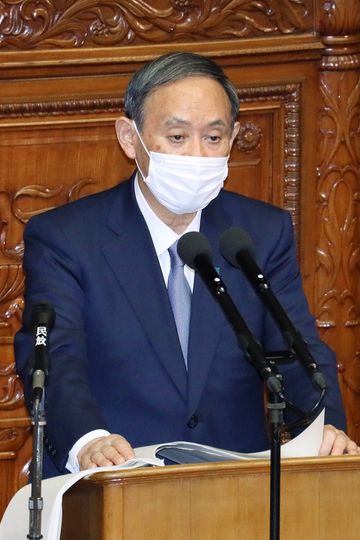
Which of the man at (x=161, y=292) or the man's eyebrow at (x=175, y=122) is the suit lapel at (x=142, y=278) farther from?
the man's eyebrow at (x=175, y=122)

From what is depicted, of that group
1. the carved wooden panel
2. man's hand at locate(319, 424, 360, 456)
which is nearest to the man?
man's hand at locate(319, 424, 360, 456)

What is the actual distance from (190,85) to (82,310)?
25.6 inches

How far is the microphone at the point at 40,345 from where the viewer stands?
7.83 feet

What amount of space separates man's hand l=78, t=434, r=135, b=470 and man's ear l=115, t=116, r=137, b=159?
944mm

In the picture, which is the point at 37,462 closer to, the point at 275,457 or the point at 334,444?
the point at 275,457

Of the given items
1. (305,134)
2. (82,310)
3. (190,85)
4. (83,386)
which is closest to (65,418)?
(83,386)

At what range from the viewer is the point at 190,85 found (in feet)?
11.2

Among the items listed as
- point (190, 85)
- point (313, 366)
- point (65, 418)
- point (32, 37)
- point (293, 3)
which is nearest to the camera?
point (313, 366)

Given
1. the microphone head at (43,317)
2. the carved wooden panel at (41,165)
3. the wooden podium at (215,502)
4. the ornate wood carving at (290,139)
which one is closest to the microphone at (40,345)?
the microphone head at (43,317)

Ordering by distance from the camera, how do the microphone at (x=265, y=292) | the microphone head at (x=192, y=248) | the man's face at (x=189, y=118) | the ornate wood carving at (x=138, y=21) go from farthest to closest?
the ornate wood carving at (x=138, y=21), the man's face at (x=189, y=118), the microphone head at (x=192, y=248), the microphone at (x=265, y=292)

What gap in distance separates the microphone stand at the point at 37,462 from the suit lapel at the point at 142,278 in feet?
3.38

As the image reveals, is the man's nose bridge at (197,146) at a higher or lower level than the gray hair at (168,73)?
lower

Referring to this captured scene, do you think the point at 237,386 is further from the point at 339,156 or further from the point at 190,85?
the point at 339,156

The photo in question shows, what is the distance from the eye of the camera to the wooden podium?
252 centimetres
